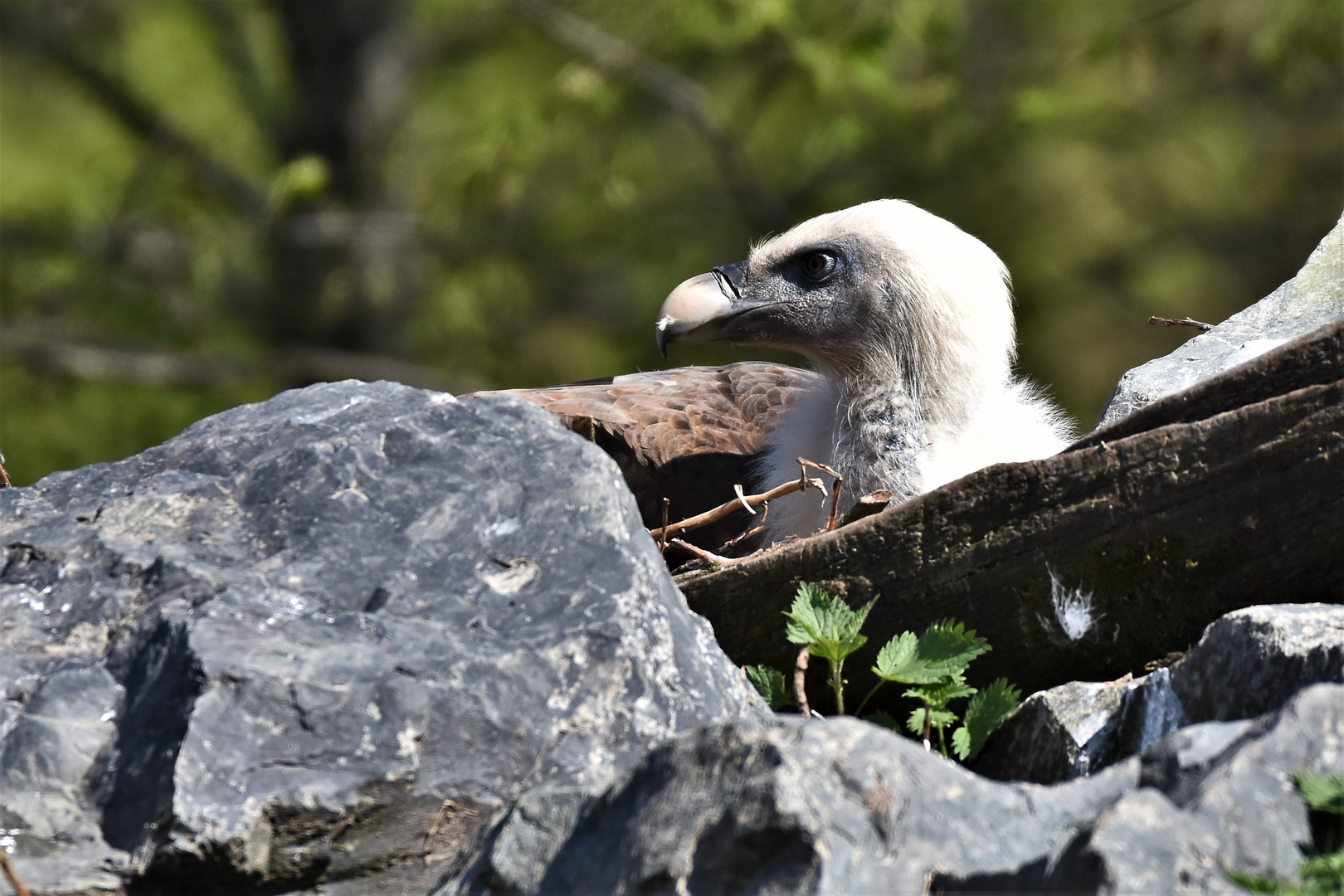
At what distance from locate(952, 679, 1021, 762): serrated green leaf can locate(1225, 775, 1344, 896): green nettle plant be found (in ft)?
2.61

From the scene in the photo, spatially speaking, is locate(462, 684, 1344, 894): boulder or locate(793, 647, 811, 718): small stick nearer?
locate(462, 684, 1344, 894): boulder

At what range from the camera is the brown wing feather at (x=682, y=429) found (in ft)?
13.9

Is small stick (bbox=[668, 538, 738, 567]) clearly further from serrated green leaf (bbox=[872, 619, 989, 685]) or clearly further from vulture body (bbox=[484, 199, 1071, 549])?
vulture body (bbox=[484, 199, 1071, 549])

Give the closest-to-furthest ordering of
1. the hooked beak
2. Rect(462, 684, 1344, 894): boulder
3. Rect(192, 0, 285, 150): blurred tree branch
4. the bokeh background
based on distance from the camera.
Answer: Rect(462, 684, 1344, 894): boulder < the hooked beak < the bokeh background < Rect(192, 0, 285, 150): blurred tree branch

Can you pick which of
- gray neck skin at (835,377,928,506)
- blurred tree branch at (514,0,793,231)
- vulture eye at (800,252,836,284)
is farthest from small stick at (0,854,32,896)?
blurred tree branch at (514,0,793,231)

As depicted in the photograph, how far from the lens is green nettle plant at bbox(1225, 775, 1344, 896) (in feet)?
5.55

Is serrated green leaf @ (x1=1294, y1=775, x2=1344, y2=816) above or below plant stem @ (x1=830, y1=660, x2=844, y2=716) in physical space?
below

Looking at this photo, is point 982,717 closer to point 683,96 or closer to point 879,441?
point 879,441

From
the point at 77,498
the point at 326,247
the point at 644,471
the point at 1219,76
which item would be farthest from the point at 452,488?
the point at 1219,76

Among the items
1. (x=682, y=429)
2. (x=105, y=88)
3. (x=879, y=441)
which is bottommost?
(x=879, y=441)

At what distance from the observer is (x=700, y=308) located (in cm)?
421

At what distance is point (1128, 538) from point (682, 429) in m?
1.90

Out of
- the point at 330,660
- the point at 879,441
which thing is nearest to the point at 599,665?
the point at 330,660

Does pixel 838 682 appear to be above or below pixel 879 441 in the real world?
below
